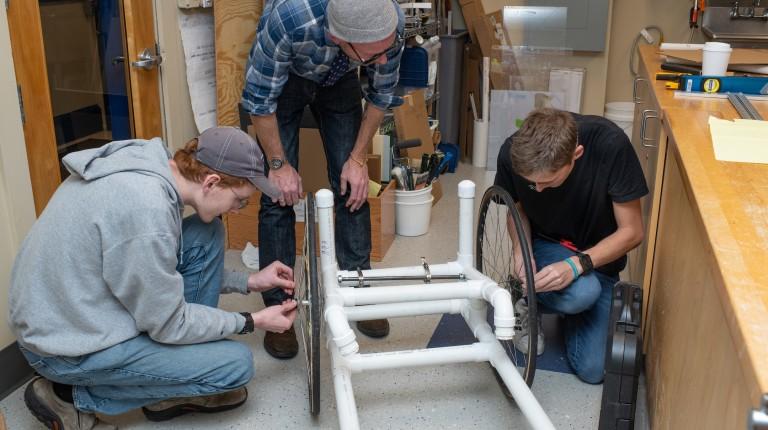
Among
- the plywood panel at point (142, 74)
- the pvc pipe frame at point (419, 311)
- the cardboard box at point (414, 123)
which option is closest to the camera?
the pvc pipe frame at point (419, 311)

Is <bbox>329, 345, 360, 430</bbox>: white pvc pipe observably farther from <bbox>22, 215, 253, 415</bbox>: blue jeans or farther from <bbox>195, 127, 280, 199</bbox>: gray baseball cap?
<bbox>195, 127, 280, 199</bbox>: gray baseball cap

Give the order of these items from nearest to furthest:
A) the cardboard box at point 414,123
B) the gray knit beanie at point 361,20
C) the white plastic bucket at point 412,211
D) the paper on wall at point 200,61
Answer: the gray knit beanie at point 361,20 < the paper on wall at point 200,61 < the white plastic bucket at point 412,211 < the cardboard box at point 414,123

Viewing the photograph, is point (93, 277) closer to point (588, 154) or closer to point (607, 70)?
point (588, 154)

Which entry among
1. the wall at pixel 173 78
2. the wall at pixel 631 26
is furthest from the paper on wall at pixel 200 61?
the wall at pixel 631 26

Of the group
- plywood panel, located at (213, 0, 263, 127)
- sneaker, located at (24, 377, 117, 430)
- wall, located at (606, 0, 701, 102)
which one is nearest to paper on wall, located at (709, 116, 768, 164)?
sneaker, located at (24, 377, 117, 430)

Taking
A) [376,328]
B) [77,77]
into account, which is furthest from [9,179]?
[376,328]

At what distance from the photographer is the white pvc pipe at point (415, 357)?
6.05ft

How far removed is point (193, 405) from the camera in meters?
1.95

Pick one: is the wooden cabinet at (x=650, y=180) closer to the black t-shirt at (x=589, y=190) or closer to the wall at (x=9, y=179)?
the black t-shirt at (x=589, y=190)

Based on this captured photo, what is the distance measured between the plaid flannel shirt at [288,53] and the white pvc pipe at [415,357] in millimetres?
766

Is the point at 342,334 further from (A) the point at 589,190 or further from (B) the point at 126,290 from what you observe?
(A) the point at 589,190

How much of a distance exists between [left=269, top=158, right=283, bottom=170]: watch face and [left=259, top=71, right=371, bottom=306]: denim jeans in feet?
0.33

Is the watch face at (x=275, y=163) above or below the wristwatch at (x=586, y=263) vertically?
above

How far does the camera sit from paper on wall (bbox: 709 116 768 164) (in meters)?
1.47
